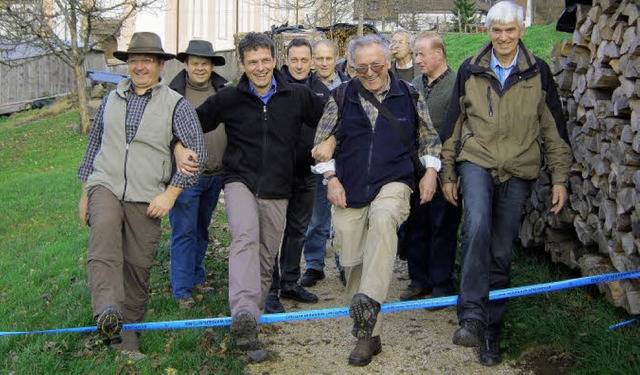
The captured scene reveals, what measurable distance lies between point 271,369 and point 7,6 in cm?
1707

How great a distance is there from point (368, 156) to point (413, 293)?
1741mm

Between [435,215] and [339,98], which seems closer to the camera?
[339,98]

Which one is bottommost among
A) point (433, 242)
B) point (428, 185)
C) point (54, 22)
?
point (433, 242)

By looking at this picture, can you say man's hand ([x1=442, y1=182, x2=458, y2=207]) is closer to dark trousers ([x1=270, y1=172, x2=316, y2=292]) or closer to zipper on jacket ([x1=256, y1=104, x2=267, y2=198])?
dark trousers ([x1=270, y1=172, x2=316, y2=292])

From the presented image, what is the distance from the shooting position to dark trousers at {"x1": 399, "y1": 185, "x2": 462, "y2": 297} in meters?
5.99

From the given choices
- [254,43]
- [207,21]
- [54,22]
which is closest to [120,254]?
[254,43]

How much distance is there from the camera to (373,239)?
480 cm

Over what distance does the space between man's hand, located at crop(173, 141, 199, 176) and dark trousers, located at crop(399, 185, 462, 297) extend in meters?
1.80

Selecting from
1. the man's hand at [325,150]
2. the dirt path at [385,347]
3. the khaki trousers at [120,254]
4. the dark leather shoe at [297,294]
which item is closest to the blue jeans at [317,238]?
the dark leather shoe at [297,294]

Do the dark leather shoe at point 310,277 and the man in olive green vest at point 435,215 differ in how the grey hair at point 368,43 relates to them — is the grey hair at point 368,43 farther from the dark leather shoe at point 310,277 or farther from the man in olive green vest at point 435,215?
the dark leather shoe at point 310,277

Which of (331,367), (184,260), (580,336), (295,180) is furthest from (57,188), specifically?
(580,336)

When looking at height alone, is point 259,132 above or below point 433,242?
above

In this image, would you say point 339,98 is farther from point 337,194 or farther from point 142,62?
point 142,62

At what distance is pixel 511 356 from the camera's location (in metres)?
4.91
